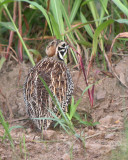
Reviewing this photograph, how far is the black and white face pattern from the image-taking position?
5426 mm

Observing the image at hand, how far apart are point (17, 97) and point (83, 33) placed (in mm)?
1489

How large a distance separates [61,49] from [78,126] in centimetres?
115

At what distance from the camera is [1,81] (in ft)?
20.7

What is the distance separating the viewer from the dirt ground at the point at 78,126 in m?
3.96

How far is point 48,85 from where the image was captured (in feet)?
16.0

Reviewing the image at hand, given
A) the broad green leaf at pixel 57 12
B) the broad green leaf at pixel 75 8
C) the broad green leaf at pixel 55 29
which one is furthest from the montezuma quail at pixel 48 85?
the broad green leaf at pixel 75 8

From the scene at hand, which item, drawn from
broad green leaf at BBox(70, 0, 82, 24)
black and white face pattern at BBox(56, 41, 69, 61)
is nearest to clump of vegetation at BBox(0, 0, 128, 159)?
broad green leaf at BBox(70, 0, 82, 24)

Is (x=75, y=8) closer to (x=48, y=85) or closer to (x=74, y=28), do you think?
(x=74, y=28)

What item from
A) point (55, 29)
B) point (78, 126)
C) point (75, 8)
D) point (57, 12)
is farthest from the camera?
point (75, 8)

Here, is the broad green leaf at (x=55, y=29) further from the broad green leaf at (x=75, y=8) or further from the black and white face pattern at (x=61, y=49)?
the broad green leaf at (x=75, y=8)

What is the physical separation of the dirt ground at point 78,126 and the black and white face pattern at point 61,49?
0.46 m

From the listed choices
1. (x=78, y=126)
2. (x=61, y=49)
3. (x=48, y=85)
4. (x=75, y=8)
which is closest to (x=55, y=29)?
(x=61, y=49)

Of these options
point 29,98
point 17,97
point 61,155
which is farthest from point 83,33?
point 61,155

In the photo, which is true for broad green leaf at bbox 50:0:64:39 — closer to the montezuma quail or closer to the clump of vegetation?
the clump of vegetation
